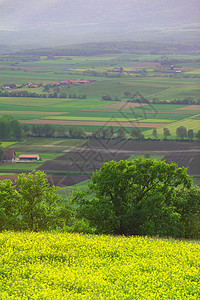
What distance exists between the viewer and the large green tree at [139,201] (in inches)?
949

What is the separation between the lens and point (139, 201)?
25172 mm

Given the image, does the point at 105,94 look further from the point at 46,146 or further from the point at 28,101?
the point at 46,146

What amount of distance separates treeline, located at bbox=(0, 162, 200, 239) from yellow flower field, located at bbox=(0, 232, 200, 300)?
4067mm

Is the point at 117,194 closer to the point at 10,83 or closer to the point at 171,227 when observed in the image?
the point at 171,227

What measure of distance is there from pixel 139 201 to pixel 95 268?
9823 millimetres

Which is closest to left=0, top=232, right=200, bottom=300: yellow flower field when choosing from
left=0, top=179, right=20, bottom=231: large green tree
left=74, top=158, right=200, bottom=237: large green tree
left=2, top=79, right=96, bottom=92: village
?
left=74, top=158, right=200, bottom=237: large green tree

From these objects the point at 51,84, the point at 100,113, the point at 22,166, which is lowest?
the point at 22,166

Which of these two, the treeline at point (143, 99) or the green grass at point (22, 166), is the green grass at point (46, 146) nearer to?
the green grass at point (22, 166)

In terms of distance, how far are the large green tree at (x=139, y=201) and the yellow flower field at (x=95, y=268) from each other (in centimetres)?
390

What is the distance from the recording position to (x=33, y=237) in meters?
19.1

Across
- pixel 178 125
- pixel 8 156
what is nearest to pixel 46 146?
pixel 8 156

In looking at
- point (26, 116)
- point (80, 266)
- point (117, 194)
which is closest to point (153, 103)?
point (26, 116)

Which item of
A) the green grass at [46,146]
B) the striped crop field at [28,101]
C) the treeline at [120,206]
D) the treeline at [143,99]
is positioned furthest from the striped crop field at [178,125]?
the treeline at [120,206]

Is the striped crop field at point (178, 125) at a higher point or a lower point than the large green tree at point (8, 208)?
lower
